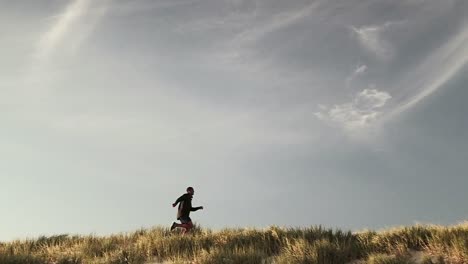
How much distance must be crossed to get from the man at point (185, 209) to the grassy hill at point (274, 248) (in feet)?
2.34

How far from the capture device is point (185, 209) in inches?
630

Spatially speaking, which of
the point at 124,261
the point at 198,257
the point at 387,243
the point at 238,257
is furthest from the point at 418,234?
the point at 124,261

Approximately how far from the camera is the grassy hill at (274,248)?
989 cm

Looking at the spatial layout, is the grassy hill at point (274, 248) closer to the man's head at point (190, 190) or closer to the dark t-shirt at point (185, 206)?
the dark t-shirt at point (185, 206)

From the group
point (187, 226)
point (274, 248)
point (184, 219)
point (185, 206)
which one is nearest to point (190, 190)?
point (185, 206)

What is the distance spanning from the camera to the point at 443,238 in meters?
10.1

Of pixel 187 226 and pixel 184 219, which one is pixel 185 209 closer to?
pixel 184 219

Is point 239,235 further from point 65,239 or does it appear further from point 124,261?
point 65,239

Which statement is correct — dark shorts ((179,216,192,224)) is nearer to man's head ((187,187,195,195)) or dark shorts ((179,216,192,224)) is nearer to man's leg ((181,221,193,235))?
man's leg ((181,221,193,235))

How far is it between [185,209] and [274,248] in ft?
15.5

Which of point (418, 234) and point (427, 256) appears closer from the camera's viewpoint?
point (427, 256)

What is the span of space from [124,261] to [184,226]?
396 centimetres

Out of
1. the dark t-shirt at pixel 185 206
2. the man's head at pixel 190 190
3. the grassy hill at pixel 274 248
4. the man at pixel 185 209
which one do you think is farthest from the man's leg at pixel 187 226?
the man's head at pixel 190 190

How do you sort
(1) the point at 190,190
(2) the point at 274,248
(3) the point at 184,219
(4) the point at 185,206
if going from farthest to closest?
(1) the point at 190,190 < (4) the point at 185,206 < (3) the point at 184,219 < (2) the point at 274,248
